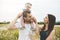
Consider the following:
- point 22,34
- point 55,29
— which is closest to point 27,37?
point 22,34

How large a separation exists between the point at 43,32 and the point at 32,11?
0.94ft

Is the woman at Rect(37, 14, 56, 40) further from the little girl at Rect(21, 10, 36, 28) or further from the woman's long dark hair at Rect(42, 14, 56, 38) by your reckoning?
the little girl at Rect(21, 10, 36, 28)

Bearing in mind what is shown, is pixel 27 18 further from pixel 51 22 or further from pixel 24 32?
pixel 51 22

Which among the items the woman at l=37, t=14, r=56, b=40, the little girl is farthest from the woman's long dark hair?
the little girl

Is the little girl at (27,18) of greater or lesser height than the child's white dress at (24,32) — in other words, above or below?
above

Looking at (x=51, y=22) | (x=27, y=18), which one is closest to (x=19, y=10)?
(x=27, y=18)

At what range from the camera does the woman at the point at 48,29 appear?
2.19 m

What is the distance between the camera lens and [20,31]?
219cm

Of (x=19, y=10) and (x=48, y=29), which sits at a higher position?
(x=19, y=10)

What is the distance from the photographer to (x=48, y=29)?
219 cm

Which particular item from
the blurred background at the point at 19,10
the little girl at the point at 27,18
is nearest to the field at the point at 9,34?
the blurred background at the point at 19,10

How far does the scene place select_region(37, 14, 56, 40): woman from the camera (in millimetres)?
2188

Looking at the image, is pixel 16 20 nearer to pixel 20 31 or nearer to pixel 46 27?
pixel 20 31

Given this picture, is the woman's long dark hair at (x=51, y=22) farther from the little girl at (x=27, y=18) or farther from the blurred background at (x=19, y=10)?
the little girl at (x=27, y=18)
